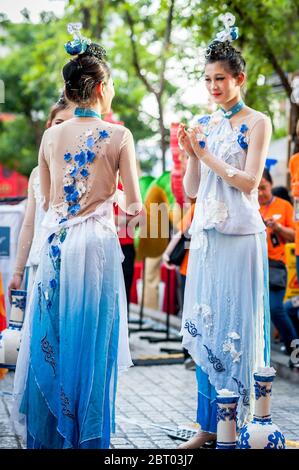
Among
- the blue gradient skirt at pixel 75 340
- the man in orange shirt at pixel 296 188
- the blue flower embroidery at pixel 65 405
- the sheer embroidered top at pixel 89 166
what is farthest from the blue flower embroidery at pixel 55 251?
the man in orange shirt at pixel 296 188

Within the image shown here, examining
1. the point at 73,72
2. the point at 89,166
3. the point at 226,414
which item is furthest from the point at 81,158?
the point at 226,414

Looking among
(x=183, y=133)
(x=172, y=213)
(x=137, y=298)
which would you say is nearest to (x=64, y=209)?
(x=183, y=133)

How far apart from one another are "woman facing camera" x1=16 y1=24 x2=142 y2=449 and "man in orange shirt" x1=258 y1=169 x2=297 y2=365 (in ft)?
13.1

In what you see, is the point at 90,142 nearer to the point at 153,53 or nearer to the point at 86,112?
the point at 86,112

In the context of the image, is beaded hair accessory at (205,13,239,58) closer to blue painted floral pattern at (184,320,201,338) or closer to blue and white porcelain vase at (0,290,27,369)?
blue painted floral pattern at (184,320,201,338)

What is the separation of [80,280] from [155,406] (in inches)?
99.6

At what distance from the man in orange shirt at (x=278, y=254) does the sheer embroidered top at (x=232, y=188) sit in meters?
3.25

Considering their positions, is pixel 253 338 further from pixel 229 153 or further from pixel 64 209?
pixel 64 209

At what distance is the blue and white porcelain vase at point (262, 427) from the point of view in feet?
13.7

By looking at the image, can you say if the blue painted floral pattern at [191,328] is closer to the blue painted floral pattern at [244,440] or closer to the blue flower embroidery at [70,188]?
the blue painted floral pattern at [244,440]

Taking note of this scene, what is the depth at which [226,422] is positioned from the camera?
14.3 ft

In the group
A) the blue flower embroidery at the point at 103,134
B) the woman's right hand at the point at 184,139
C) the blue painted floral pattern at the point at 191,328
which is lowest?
the blue painted floral pattern at the point at 191,328

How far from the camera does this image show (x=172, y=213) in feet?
31.4

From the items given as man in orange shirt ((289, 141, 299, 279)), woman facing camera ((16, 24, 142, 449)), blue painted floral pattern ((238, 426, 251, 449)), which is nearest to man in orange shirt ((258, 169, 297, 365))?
man in orange shirt ((289, 141, 299, 279))
